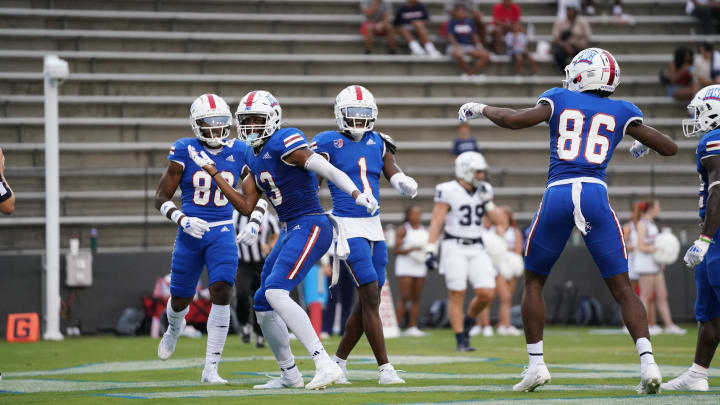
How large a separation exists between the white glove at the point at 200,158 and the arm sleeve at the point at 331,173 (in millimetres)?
929

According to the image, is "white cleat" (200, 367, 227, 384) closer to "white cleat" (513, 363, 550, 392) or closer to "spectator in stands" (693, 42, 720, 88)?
"white cleat" (513, 363, 550, 392)

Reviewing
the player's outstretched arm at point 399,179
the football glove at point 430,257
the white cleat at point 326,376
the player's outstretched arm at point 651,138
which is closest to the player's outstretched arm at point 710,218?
the player's outstretched arm at point 651,138

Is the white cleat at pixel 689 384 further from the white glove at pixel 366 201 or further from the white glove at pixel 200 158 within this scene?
the white glove at pixel 200 158

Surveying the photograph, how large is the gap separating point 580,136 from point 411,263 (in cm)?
967

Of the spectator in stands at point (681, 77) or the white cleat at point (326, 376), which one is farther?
the spectator in stands at point (681, 77)

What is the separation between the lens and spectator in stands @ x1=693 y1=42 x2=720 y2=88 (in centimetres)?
2131

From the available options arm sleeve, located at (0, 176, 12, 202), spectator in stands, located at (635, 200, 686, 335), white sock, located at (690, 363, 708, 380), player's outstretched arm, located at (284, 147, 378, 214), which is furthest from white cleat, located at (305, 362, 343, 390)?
spectator in stands, located at (635, 200, 686, 335)

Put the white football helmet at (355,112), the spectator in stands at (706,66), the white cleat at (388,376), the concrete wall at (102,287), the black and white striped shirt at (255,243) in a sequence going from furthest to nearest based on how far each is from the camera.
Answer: the spectator in stands at (706,66)
the concrete wall at (102,287)
the black and white striped shirt at (255,243)
the white football helmet at (355,112)
the white cleat at (388,376)

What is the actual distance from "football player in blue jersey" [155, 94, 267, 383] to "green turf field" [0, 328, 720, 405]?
2.36ft

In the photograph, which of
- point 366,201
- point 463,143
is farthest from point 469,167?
point 463,143

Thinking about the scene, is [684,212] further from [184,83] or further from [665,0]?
[184,83]

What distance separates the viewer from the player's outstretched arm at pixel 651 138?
711cm

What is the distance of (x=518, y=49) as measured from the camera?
22172 mm

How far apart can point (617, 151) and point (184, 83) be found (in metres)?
8.25
